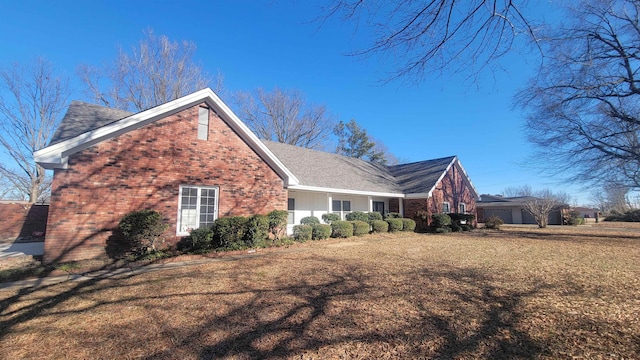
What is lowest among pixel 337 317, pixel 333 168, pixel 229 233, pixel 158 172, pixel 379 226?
pixel 337 317

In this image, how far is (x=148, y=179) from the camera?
9367 millimetres

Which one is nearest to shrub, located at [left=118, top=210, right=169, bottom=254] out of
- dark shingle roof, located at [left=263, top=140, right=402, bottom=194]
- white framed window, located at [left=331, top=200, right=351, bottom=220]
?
dark shingle roof, located at [left=263, top=140, right=402, bottom=194]

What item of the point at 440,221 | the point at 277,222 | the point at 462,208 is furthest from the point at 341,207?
the point at 462,208

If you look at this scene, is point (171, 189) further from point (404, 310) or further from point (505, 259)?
point (505, 259)

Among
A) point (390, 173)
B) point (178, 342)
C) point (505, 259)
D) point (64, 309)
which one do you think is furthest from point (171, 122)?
point (390, 173)

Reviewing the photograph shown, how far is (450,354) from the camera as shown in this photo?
10.4 feet

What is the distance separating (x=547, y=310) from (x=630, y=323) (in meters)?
0.89

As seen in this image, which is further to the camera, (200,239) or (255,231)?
(255,231)

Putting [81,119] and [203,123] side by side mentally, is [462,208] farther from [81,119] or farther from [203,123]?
[81,119]

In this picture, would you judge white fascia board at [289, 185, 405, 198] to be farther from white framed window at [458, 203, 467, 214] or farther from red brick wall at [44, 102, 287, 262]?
white framed window at [458, 203, 467, 214]

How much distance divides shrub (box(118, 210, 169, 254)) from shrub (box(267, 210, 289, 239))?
3.85 m

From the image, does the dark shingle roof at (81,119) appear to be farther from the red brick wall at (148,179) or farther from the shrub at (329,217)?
the shrub at (329,217)

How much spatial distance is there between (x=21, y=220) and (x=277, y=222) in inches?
523

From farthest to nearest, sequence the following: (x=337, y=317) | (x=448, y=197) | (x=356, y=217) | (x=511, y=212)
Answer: (x=511, y=212), (x=448, y=197), (x=356, y=217), (x=337, y=317)
